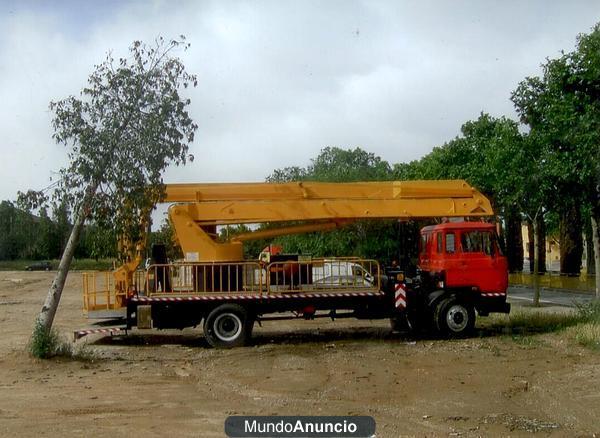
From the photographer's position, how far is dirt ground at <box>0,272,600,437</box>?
338 inches

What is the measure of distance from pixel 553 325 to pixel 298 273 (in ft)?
20.9

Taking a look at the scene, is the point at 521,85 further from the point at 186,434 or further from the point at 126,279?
the point at 186,434

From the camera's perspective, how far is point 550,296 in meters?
33.1

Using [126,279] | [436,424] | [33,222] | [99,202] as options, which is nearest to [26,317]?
[33,222]

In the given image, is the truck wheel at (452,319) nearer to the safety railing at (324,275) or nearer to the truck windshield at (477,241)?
the truck windshield at (477,241)

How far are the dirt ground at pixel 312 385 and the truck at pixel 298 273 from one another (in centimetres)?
70

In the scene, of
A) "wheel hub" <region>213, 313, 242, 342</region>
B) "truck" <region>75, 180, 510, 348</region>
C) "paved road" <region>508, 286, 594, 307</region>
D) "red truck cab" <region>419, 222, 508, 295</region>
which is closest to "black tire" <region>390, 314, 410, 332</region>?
"truck" <region>75, 180, 510, 348</region>

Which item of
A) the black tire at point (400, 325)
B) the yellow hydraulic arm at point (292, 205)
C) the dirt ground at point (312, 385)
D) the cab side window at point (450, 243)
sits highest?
the yellow hydraulic arm at point (292, 205)

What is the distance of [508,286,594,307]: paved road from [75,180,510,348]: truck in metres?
12.2

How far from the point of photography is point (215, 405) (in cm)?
971

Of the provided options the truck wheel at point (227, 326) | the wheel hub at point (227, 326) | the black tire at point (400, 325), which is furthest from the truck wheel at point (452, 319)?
the wheel hub at point (227, 326)

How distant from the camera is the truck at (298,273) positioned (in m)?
16.2

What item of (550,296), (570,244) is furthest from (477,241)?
(570,244)

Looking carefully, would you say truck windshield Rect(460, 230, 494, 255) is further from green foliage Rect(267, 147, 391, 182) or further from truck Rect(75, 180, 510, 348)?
green foliage Rect(267, 147, 391, 182)
